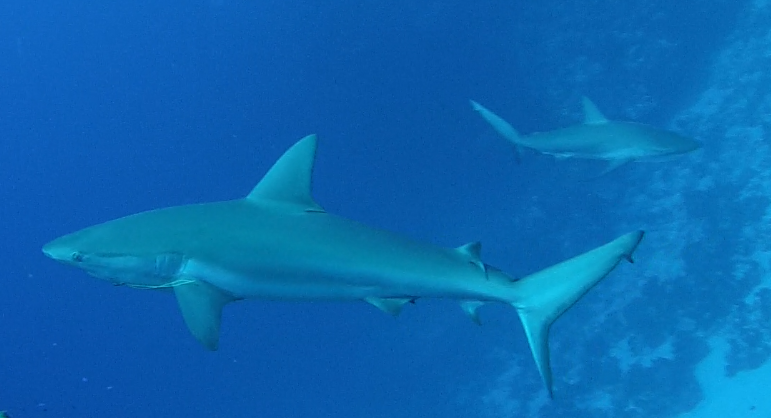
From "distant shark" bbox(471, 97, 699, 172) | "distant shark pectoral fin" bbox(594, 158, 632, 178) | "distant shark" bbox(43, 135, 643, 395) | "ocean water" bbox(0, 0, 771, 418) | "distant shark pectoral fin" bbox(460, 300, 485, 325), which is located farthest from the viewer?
"ocean water" bbox(0, 0, 771, 418)

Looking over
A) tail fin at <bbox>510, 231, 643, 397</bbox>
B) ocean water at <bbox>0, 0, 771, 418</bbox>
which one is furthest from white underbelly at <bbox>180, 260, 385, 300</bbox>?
ocean water at <bbox>0, 0, 771, 418</bbox>

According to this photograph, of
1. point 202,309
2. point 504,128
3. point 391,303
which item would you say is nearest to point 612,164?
point 504,128

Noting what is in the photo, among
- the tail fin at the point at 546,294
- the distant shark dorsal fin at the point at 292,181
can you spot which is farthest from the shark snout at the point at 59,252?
the tail fin at the point at 546,294

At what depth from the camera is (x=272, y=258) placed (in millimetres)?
2951

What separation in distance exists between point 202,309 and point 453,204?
1544 centimetres

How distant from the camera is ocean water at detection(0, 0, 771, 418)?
14.9 m

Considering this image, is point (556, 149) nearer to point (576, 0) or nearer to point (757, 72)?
point (757, 72)

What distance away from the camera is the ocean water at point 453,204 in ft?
48.8

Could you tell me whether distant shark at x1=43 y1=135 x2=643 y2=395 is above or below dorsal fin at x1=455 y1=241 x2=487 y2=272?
above

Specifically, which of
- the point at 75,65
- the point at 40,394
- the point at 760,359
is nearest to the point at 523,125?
the point at 760,359

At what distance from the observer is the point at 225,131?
84.7ft

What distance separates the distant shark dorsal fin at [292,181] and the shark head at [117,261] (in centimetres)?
52

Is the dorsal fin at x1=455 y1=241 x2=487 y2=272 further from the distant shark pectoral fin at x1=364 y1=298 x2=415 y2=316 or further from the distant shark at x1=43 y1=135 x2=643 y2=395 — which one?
the distant shark pectoral fin at x1=364 y1=298 x2=415 y2=316

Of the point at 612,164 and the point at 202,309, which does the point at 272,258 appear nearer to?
the point at 202,309
